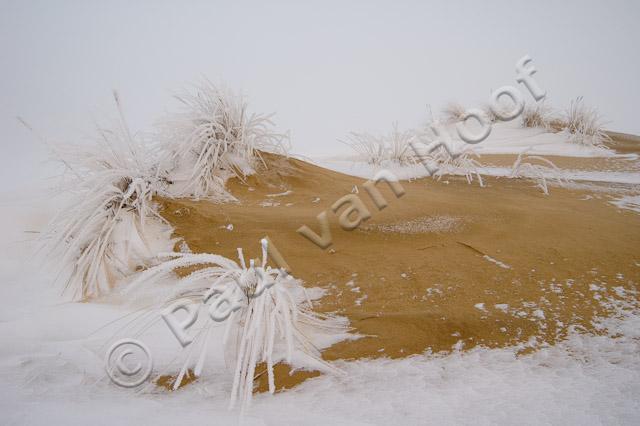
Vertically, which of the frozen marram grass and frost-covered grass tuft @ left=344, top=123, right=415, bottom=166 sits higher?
frost-covered grass tuft @ left=344, top=123, right=415, bottom=166

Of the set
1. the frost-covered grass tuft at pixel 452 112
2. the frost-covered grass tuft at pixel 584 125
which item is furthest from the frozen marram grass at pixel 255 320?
the frost-covered grass tuft at pixel 452 112

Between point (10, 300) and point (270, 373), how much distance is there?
1.12 m

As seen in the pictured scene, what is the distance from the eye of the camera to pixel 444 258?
1565mm

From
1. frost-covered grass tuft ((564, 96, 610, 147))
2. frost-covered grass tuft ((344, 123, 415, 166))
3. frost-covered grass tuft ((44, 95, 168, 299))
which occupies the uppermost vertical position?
frost-covered grass tuft ((44, 95, 168, 299))

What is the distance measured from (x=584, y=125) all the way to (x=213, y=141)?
4163mm

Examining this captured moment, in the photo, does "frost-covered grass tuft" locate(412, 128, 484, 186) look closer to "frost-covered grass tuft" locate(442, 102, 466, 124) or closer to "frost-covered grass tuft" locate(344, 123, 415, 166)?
"frost-covered grass tuft" locate(344, 123, 415, 166)

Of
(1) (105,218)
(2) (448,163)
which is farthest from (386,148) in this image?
(1) (105,218)

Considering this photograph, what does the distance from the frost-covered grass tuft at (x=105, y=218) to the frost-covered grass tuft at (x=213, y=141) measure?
11.1 inches

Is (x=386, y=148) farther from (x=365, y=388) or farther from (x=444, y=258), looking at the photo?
(x=365, y=388)

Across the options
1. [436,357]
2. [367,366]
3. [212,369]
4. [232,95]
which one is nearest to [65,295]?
[212,369]

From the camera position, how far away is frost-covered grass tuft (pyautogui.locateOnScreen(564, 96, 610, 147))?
451 cm

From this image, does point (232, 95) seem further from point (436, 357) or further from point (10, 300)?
point (436, 357)

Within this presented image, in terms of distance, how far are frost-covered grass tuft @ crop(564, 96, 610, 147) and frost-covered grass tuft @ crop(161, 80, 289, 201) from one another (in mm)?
3575

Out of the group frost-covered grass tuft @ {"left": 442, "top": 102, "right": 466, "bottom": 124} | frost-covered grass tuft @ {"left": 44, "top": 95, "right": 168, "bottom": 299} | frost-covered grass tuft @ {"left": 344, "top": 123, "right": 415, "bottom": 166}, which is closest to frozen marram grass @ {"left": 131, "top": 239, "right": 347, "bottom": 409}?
frost-covered grass tuft @ {"left": 44, "top": 95, "right": 168, "bottom": 299}
